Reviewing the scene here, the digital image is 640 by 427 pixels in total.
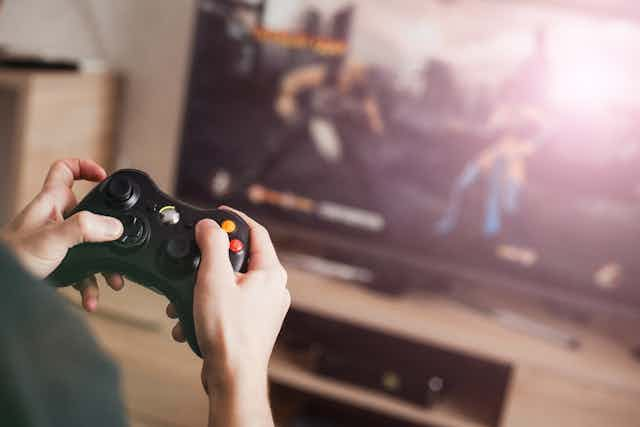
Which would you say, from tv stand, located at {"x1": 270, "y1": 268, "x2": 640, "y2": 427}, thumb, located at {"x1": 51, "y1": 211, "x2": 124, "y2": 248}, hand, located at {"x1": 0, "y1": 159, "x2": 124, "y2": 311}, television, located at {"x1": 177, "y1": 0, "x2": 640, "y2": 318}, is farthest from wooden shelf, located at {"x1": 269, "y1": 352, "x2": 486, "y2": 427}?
thumb, located at {"x1": 51, "y1": 211, "x2": 124, "y2": 248}

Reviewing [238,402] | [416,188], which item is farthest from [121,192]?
[416,188]

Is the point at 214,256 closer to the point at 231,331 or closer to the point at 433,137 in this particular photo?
the point at 231,331

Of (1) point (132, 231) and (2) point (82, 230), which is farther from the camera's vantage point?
(1) point (132, 231)

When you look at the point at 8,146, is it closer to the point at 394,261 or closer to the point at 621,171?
the point at 394,261

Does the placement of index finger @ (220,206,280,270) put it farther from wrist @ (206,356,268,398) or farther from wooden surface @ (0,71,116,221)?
wooden surface @ (0,71,116,221)

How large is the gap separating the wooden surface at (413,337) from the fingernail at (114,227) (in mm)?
839

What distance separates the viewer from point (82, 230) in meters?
0.63

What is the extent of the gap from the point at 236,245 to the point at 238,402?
150 mm

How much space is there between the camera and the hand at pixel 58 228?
2.08 ft

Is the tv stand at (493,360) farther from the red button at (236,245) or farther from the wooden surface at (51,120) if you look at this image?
the red button at (236,245)

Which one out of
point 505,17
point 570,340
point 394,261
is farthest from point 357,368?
point 505,17

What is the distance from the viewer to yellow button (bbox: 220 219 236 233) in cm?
71

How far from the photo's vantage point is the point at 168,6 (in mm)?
2094

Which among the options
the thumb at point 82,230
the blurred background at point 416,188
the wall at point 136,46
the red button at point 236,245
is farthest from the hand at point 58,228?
the wall at point 136,46
